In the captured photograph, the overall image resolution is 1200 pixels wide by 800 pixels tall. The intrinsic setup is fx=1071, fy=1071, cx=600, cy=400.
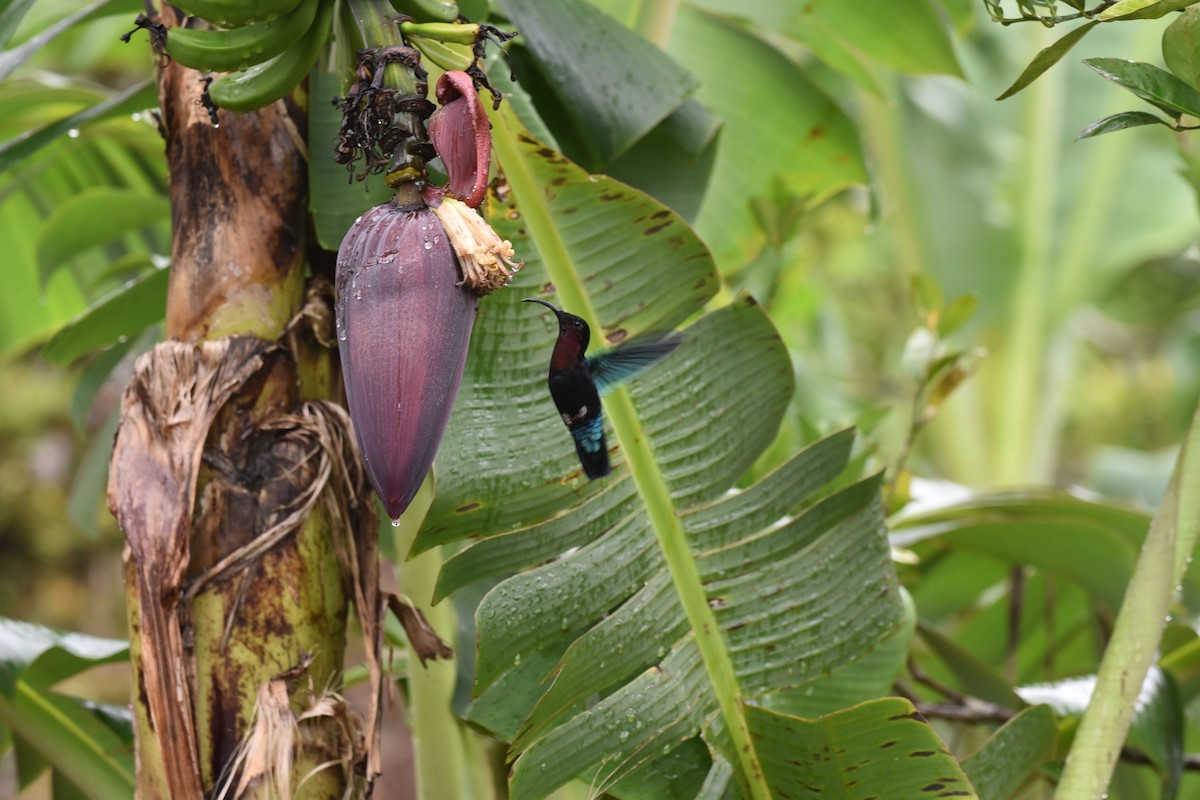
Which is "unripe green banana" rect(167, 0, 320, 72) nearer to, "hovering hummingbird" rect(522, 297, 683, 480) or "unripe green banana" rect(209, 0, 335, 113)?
"unripe green banana" rect(209, 0, 335, 113)

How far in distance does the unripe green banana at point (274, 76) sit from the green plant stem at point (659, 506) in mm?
130

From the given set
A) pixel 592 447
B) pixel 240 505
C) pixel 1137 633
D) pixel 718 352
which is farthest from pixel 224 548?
pixel 1137 633

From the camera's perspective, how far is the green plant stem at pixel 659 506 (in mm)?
604

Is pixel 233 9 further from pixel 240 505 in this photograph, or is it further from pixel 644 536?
pixel 644 536

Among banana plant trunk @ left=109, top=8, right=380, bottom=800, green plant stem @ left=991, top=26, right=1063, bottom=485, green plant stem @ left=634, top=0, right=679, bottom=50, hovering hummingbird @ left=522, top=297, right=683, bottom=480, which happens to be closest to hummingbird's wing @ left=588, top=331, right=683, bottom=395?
hovering hummingbird @ left=522, top=297, right=683, bottom=480

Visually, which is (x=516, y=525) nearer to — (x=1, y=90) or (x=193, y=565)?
(x=193, y=565)

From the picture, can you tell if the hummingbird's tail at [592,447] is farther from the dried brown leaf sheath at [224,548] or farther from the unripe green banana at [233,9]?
the unripe green banana at [233,9]

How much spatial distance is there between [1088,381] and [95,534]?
3.49 meters

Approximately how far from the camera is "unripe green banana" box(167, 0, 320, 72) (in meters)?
0.46

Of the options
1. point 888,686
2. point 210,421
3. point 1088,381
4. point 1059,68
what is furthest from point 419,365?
point 1088,381

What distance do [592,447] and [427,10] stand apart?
0.22m

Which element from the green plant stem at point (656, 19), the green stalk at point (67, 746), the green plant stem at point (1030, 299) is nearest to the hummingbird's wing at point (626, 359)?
the green plant stem at point (656, 19)

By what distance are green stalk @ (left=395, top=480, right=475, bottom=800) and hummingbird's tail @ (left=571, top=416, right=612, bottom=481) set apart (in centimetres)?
19

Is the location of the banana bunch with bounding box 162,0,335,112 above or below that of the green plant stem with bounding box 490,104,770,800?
above
